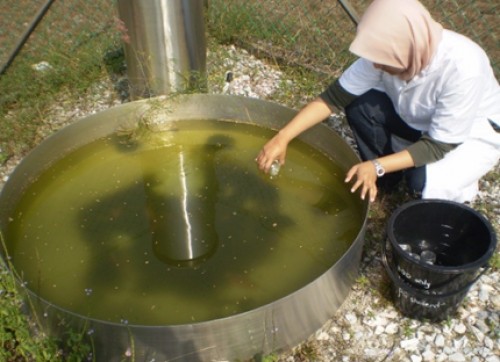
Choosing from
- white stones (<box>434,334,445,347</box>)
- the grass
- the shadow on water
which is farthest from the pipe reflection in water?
white stones (<box>434,334,445,347</box>)

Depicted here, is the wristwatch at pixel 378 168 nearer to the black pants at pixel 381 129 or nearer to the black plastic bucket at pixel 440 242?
the black plastic bucket at pixel 440 242

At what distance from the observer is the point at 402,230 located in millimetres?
2219

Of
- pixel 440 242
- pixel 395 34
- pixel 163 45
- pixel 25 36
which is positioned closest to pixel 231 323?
pixel 440 242

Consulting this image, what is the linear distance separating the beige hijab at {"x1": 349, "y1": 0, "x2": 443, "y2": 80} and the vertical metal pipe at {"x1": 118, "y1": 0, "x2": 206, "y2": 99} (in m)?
1.37

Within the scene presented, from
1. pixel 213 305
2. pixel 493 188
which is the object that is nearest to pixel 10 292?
pixel 213 305

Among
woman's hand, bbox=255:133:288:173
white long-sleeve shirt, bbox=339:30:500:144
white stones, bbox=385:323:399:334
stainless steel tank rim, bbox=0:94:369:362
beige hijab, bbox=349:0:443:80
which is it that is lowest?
white stones, bbox=385:323:399:334

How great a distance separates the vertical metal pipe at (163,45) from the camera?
293 centimetres

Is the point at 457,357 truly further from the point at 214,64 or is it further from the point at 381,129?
the point at 214,64

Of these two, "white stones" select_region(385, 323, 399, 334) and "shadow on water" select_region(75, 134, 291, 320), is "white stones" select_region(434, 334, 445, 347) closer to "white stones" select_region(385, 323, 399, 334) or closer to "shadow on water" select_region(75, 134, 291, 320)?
"white stones" select_region(385, 323, 399, 334)

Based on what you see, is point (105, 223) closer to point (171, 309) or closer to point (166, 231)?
point (166, 231)

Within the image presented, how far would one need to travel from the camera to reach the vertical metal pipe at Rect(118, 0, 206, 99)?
9.62ft

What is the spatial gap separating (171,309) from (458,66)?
1496 millimetres

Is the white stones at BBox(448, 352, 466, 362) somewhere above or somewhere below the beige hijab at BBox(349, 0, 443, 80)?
below

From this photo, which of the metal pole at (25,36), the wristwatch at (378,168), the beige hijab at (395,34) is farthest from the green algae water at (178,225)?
the metal pole at (25,36)
